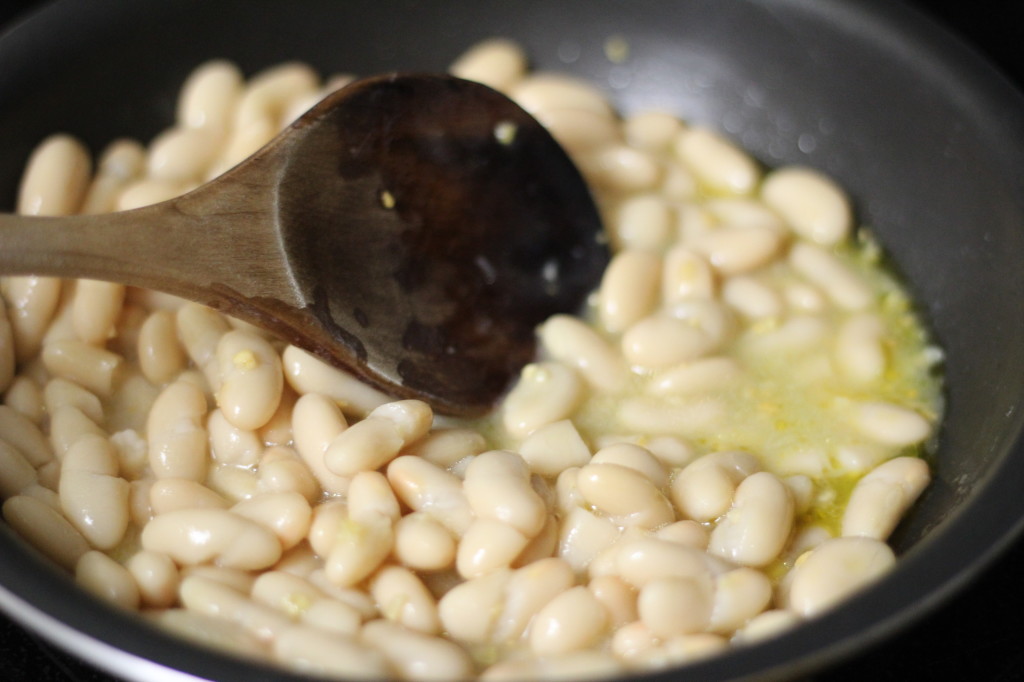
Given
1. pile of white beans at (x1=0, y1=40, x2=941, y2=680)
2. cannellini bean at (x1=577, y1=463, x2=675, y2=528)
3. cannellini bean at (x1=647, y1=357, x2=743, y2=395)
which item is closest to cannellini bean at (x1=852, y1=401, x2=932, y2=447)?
pile of white beans at (x1=0, y1=40, x2=941, y2=680)

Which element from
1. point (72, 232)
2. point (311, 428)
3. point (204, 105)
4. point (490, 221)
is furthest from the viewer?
point (204, 105)

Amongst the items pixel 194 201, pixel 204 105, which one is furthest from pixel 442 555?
pixel 204 105

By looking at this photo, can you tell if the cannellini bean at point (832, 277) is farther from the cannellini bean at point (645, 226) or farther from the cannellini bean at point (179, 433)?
the cannellini bean at point (179, 433)

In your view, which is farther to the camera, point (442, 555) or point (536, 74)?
point (536, 74)

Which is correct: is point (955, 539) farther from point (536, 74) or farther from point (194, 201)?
point (536, 74)

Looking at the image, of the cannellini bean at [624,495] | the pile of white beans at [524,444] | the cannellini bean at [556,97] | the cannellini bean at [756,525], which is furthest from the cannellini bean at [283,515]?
the cannellini bean at [556,97]
